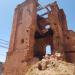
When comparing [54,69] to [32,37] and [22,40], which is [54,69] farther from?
[22,40]

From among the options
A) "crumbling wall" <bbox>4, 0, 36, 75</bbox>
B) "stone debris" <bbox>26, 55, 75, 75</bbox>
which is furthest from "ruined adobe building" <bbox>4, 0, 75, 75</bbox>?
"stone debris" <bbox>26, 55, 75, 75</bbox>

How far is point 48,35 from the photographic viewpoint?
68.5 ft

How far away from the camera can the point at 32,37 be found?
16281 millimetres

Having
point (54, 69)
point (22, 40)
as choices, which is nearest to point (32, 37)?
point (22, 40)

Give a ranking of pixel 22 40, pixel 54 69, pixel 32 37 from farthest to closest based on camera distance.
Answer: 1. pixel 22 40
2. pixel 32 37
3. pixel 54 69

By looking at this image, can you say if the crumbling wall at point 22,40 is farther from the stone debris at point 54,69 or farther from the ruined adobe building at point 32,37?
the stone debris at point 54,69

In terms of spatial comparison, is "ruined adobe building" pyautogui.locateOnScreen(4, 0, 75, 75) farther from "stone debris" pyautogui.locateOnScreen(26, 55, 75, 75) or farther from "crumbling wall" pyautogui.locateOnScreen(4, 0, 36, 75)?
"stone debris" pyautogui.locateOnScreen(26, 55, 75, 75)

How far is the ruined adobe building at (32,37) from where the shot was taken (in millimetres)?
15086

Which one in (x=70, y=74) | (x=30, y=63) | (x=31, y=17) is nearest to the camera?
(x=70, y=74)

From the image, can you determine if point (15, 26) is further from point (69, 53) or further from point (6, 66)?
point (69, 53)

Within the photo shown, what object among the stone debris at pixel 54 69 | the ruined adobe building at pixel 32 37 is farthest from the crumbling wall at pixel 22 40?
the stone debris at pixel 54 69

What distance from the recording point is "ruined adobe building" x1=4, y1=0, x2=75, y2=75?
49.5 ft

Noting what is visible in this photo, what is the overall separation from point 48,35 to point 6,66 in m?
7.73

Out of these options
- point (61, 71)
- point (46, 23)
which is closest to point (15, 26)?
point (46, 23)
